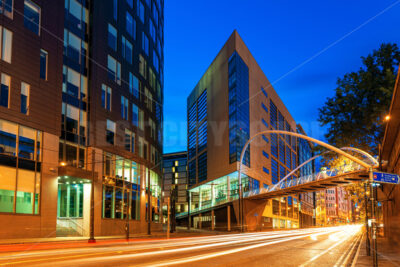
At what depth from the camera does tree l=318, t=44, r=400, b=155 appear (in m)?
26.7

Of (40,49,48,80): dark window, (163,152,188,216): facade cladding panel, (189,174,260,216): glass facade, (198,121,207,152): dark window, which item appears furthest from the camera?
(163,152,188,216): facade cladding panel

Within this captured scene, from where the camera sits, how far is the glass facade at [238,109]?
75.5m

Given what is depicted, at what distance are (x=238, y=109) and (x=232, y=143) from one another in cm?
681

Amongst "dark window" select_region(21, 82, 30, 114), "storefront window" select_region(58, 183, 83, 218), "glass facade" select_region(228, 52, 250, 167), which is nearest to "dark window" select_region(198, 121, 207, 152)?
"glass facade" select_region(228, 52, 250, 167)

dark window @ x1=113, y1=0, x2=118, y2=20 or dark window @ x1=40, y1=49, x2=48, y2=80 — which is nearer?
dark window @ x1=40, y1=49, x2=48, y2=80

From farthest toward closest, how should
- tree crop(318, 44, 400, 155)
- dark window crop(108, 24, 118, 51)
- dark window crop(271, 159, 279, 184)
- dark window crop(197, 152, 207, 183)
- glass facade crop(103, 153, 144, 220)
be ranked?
1. dark window crop(271, 159, 279, 184)
2. dark window crop(197, 152, 207, 183)
3. dark window crop(108, 24, 118, 51)
4. glass facade crop(103, 153, 144, 220)
5. tree crop(318, 44, 400, 155)

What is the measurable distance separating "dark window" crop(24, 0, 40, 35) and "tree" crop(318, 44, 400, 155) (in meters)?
24.6

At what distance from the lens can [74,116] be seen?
123 feet

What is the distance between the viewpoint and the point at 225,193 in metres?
81.9

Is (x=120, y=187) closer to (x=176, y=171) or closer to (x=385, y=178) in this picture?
(x=385, y=178)

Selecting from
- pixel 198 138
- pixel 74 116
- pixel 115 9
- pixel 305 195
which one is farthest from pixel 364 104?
pixel 305 195

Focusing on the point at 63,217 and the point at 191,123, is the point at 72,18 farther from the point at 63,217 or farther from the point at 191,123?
the point at 191,123

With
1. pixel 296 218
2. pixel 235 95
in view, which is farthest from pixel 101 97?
pixel 296 218

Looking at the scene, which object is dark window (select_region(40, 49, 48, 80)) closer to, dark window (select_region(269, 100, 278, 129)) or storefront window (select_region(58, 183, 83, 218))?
storefront window (select_region(58, 183, 83, 218))
